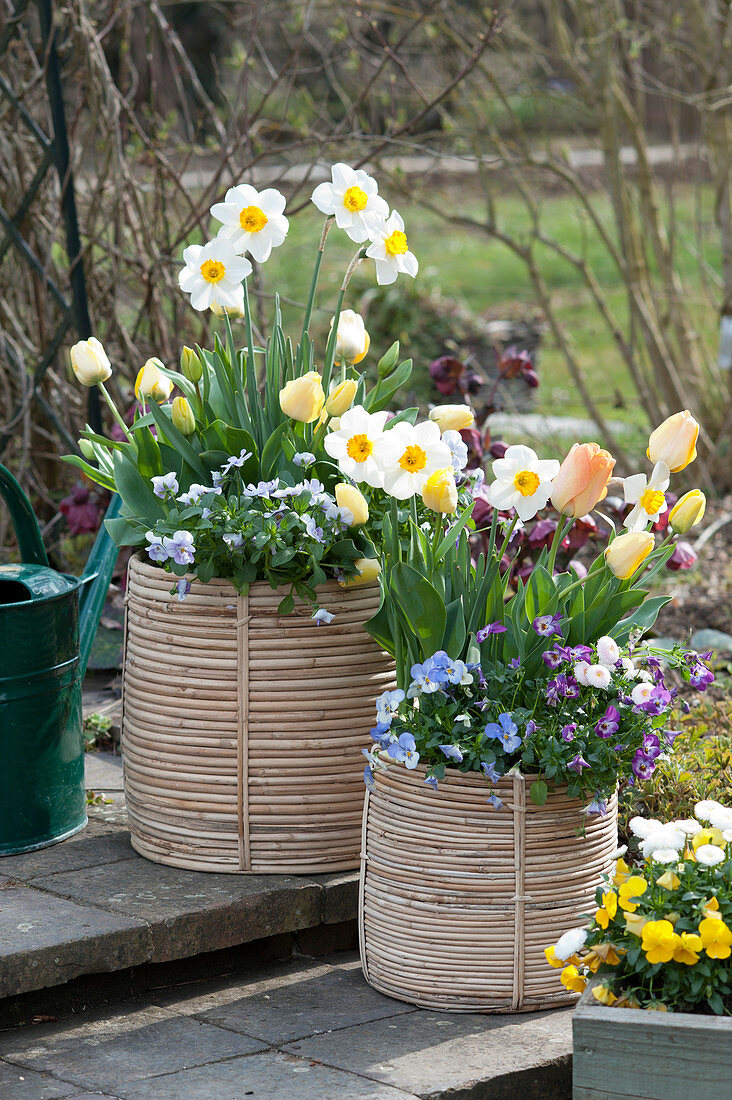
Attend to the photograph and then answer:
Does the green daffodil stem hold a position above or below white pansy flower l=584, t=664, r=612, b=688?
above

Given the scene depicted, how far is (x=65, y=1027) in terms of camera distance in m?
2.22

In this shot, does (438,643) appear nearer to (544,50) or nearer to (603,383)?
(544,50)

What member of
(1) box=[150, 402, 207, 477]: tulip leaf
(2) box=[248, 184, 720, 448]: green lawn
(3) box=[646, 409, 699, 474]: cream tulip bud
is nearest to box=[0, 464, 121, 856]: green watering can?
(1) box=[150, 402, 207, 477]: tulip leaf

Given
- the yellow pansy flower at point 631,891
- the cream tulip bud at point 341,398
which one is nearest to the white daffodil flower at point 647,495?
the cream tulip bud at point 341,398

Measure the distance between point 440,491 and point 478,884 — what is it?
64 cm

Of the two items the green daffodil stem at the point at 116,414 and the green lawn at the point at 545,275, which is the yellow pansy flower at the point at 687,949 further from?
the green lawn at the point at 545,275

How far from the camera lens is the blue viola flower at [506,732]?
2062 mm

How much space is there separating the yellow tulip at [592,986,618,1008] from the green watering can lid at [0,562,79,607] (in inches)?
48.9

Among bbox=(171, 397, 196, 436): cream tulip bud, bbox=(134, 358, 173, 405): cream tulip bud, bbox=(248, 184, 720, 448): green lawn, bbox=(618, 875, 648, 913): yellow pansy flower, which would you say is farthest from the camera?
bbox=(248, 184, 720, 448): green lawn

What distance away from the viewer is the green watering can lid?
2521mm

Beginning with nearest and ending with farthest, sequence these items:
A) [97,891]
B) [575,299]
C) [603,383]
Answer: [97,891]
[603,383]
[575,299]

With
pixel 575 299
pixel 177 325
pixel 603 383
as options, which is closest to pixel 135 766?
pixel 177 325

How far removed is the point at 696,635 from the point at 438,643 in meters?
2.17

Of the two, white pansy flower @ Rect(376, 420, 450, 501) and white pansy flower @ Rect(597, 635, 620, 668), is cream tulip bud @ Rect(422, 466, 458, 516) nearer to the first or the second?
white pansy flower @ Rect(376, 420, 450, 501)
